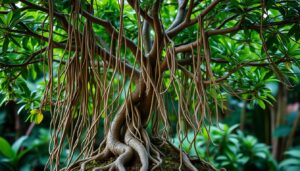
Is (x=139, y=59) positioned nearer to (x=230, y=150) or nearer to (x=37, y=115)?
(x=37, y=115)

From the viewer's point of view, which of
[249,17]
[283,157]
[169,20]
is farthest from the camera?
[283,157]

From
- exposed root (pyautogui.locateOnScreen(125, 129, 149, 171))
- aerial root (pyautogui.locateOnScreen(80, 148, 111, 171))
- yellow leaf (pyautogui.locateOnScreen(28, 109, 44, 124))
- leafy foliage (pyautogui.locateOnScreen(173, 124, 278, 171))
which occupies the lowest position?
leafy foliage (pyautogui.locateOnScreen(173, 124, 278, 171))

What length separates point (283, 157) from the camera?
9.91 ft

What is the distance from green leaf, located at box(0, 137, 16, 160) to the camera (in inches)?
89.7

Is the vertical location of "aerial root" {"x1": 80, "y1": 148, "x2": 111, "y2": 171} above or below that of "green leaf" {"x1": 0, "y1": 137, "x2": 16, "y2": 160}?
above

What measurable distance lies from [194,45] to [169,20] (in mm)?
311

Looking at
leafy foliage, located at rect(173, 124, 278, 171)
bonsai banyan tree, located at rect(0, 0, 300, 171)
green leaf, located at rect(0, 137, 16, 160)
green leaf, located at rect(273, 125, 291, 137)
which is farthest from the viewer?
green leaf, located at rect(273, 125, 291, 137)

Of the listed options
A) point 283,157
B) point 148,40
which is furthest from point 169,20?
point 283,157

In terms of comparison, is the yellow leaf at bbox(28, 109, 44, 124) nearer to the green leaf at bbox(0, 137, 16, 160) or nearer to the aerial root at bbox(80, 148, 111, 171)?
the aerial root at bbox(80, 148, 111, 171)

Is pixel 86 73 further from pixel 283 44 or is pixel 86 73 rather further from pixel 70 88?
pixel 283 44

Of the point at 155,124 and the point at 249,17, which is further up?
the point at 249,17

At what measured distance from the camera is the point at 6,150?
2.29 metres

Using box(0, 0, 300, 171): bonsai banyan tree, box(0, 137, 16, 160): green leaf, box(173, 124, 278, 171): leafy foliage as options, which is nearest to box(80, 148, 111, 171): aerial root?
box(0, 0, 300, 171): bonsai banyan tree

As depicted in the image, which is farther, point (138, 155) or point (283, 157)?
point (283, 157)
